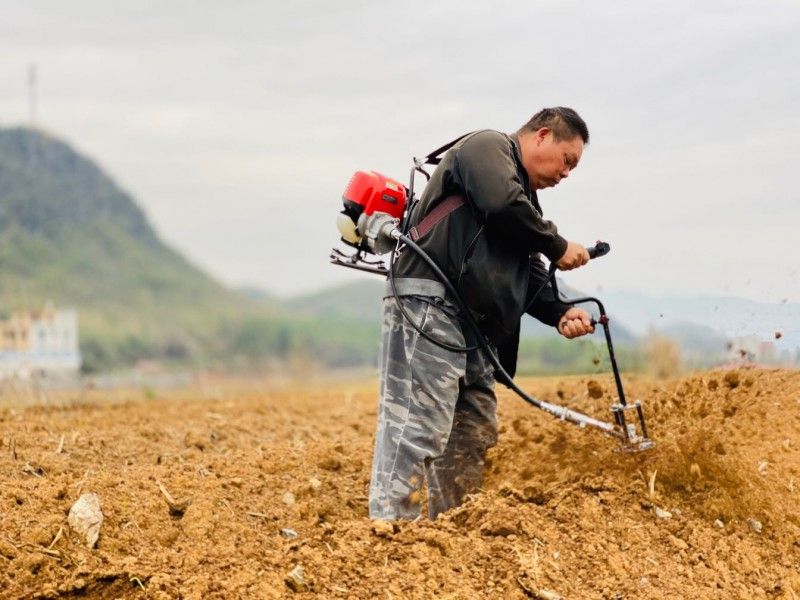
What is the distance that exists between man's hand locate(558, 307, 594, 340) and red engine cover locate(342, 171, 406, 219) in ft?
3.43

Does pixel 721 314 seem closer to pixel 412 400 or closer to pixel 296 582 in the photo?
pixel 412 400

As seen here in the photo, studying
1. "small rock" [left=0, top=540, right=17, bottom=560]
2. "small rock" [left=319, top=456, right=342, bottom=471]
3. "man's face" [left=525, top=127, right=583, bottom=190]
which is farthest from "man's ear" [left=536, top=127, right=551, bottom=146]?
"small rock" [left=0, top=540, right=17, bottom=560]

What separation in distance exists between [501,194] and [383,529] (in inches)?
62.4

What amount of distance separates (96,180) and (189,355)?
3679cm

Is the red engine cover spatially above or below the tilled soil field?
above

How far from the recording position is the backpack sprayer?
5289 millimetres

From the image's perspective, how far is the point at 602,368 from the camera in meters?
6.78

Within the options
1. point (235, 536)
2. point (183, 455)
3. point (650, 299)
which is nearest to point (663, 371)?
point (650, 299)

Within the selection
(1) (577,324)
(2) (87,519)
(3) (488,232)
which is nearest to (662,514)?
(1) (577,324)

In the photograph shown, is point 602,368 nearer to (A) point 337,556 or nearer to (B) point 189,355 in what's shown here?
(A) point 337,556

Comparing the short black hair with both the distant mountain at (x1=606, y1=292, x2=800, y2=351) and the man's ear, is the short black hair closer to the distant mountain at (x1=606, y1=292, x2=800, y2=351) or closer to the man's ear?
the man's ear

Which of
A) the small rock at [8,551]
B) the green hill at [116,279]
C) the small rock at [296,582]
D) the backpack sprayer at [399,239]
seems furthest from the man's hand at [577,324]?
the green hill at [116,279]

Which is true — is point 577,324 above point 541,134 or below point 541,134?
below

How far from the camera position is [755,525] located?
17.5 ft
